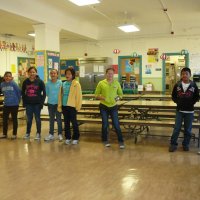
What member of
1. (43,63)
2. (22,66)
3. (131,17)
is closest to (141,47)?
(131,17)

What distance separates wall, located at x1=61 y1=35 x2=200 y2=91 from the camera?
1027cm

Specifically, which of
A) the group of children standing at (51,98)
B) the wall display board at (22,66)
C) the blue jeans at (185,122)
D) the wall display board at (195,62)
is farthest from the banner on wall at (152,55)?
the blue jeans at (185,122)

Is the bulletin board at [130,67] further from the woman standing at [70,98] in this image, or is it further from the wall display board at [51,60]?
the woman standing at [70,98]

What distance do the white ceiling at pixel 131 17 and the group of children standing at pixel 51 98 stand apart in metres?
1.95

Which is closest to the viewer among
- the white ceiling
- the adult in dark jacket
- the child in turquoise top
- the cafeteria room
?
the cafeteria room

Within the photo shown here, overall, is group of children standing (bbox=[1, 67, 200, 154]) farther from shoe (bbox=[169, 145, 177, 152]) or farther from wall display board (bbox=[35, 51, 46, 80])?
wall display board (bbox=[35, 51, 46, 80])

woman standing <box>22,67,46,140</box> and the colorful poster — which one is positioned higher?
the colorful poster

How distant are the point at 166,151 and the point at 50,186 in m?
2.36

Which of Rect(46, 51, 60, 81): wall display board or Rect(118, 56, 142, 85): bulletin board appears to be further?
Rect(118, 56, 142, 85): bulletin board

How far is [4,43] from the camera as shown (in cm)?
1040

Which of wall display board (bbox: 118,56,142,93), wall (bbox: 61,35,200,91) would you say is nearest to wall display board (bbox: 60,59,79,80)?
wall (bbox: 61,35,200,91)

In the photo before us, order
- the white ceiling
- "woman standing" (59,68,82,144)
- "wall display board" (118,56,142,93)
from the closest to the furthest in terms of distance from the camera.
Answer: "woman standing" (59,68,82,144) < the white ceiling < "wall display board" (118,56,142,93)

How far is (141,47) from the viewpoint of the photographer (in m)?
10.9

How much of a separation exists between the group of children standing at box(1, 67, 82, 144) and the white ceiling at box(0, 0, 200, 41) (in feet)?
6.38
